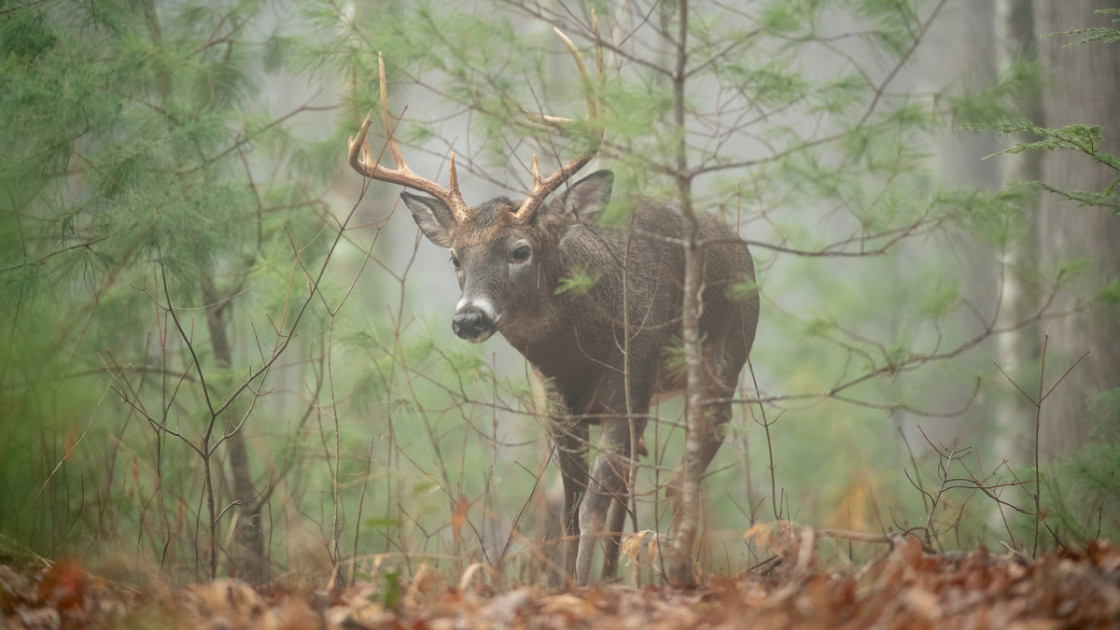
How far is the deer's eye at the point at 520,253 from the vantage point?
4473 millimetres

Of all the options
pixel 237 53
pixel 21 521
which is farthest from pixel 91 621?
pixel 237 53

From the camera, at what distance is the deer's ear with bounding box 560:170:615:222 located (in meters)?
4.50

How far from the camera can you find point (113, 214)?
4820 mm

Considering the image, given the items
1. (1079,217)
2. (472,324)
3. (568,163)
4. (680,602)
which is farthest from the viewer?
(1079,217)

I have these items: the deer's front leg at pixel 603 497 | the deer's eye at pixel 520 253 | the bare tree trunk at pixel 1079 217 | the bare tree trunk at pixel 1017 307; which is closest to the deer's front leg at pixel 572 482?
the deer's front leg at pixel 603 497

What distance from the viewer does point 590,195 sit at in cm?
457

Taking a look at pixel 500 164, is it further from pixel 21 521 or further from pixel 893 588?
pixel 21 521

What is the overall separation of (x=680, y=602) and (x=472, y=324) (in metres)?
1.76

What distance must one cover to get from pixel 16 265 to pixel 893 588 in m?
4.28

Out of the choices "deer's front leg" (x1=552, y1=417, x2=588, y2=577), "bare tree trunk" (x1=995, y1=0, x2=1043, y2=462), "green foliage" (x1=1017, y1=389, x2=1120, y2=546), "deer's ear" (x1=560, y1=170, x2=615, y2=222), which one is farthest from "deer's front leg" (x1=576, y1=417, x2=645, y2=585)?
"bare tree trunk" (x1=995, y1=0, x2=1043, y2=462)

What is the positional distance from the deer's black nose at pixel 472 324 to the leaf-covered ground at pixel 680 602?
4.28ft

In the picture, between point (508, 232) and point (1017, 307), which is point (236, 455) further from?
point (1017, 307)

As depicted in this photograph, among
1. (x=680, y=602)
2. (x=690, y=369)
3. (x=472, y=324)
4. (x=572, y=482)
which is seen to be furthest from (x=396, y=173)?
(x=680, y=602)

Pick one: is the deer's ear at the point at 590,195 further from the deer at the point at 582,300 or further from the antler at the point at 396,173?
the antler at the point at 396,173
